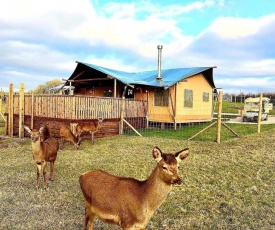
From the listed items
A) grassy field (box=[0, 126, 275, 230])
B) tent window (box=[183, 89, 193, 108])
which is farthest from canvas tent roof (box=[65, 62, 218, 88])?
grassy field (box=[0, 126, 275, 230])

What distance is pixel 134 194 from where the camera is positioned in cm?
368

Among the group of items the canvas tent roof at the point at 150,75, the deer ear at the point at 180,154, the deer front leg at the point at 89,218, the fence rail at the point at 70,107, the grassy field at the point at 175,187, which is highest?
the canvas tent roof at the point at 150,75

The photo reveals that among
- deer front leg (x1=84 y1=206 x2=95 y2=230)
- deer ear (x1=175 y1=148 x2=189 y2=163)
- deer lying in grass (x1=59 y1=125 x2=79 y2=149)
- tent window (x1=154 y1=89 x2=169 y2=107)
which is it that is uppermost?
tent window (x1=154 y1=89 x2=169 y2=107)

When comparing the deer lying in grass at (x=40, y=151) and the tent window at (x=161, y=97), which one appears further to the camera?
the tent window at (x=161, y=97)

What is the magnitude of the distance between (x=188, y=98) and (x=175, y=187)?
49.8 ft

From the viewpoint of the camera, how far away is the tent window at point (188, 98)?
69.6 ft

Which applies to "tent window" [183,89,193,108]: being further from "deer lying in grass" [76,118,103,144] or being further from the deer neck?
the deer neck

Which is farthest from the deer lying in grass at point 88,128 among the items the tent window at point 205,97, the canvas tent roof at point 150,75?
the tent window at point 205,97

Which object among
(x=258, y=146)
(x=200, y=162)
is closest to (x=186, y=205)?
(x=200, y=162)

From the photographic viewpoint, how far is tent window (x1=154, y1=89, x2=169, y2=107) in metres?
20.5

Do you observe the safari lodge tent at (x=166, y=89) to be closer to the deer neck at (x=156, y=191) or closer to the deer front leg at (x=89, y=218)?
the deer front leg at (x=89, y=218)

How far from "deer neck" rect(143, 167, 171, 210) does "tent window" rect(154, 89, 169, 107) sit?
17.1 metres

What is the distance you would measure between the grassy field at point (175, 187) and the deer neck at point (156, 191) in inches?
63.7

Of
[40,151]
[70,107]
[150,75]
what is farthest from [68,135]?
[150,75]
